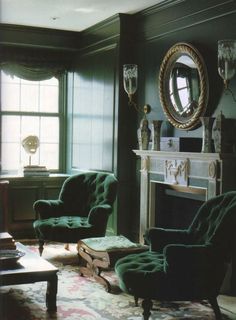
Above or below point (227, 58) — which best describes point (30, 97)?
below

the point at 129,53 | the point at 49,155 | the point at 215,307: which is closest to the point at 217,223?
the point at 215,307

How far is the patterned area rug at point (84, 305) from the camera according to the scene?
3.29 meters

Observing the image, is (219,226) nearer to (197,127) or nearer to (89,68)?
(197,127)

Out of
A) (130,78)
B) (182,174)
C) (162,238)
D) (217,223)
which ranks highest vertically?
(130,78)

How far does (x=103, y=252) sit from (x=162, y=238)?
22.9 inches

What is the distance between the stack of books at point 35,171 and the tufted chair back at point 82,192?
0.78 meters

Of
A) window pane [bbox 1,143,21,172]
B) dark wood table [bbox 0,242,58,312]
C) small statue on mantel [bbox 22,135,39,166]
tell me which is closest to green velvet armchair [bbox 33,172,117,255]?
small statue on mantel [bbox 22,135,39,166]

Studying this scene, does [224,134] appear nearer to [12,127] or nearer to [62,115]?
[62,115]

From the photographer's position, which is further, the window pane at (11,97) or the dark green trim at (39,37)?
the window pane at (11,97)

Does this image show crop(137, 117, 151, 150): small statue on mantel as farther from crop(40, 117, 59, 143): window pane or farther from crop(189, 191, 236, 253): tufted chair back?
crop(40, 117, 59, 143): window pane

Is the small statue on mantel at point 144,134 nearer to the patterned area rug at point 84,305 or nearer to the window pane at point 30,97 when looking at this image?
the patterned area rug at point 84,305

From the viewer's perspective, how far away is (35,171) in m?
6.14

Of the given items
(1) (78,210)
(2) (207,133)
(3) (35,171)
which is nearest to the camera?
(2) (207,133)

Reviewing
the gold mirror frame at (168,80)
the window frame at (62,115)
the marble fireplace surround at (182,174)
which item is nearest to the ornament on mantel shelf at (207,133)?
the marble fireplace surround at (182,174)
